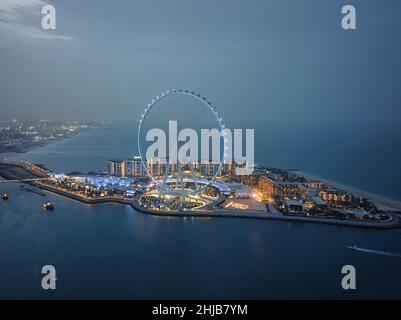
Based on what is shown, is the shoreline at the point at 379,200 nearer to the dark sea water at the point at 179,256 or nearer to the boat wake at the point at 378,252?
the dark sea water at the point at 179,256

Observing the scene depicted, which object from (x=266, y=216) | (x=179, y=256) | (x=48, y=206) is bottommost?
(x=179, y=256)

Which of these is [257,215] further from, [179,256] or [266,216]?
[179,256]

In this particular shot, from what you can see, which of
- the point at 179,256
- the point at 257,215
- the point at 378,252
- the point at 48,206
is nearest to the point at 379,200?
the point at 257,215

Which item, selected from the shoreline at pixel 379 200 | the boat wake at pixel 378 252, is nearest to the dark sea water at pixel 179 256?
the boat wake at pixel 378 252

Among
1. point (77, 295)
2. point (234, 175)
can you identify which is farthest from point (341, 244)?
point (234, 175)

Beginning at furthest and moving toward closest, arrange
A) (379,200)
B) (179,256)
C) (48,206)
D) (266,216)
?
(379,200) < (48,206) < (266,216) < (179,256)

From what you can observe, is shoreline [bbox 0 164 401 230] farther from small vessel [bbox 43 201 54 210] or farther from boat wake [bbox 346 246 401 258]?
boat wake [bbox 346 246 401 258]

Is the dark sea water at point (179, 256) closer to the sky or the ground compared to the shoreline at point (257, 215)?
closer to the ground

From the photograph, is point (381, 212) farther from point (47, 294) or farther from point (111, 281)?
point (47, 294)

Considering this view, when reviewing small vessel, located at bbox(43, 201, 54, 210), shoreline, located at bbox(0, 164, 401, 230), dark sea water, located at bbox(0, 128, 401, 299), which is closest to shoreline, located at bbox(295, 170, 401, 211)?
shoreline, located at bbox(0, 164, 401, 230)

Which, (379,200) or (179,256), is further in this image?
(379,200)
